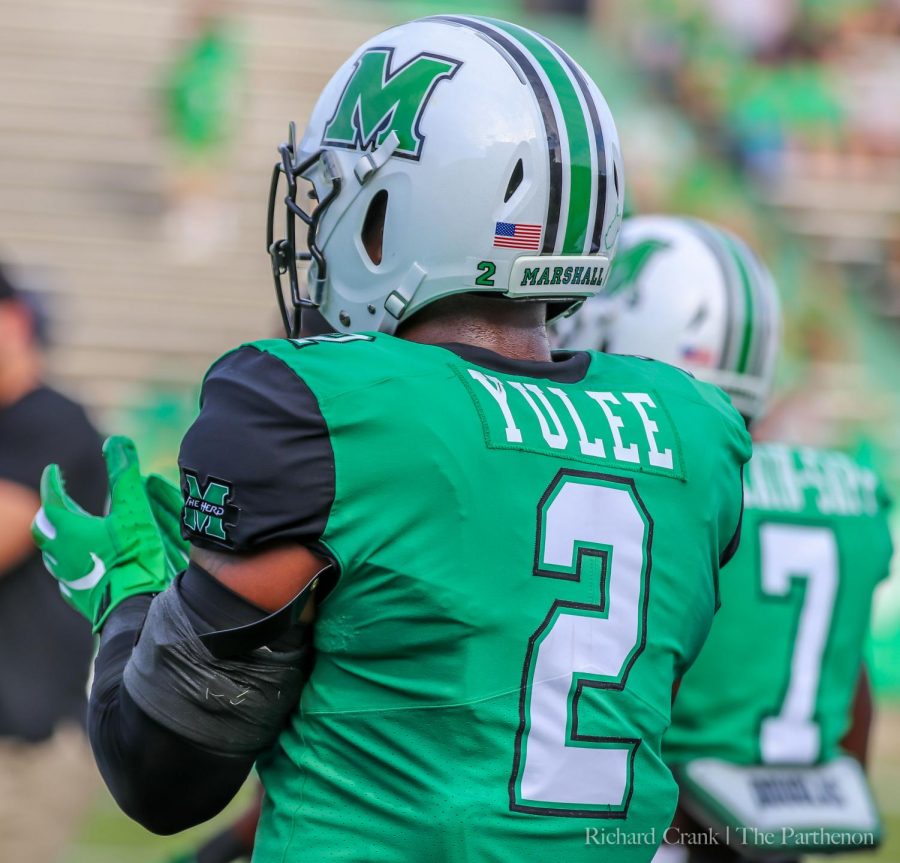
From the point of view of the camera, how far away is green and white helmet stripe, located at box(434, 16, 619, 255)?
196cm

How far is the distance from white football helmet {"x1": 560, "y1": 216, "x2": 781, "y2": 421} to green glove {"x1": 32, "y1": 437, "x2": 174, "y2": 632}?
63.5 inches

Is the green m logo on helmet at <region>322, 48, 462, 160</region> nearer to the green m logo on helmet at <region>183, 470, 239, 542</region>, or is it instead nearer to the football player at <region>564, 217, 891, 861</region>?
the green m logo on helmet at <region>183, 470, 239, 542</region>

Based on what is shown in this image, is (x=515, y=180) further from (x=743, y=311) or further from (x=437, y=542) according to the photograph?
(x=743, y=311)

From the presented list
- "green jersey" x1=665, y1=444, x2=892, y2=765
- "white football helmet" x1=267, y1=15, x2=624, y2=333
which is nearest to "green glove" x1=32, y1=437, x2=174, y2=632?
"white football helmet" x1=267, y1=15, x2=624, y2=333

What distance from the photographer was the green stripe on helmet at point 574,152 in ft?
6.47

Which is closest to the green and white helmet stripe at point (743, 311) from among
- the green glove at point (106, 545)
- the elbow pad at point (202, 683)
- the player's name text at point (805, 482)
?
the player's name text at point (805, 482)

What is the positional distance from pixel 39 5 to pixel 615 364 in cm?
1226

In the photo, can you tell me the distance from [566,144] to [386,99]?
0.25 metres

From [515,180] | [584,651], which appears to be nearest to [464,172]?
[515,180]

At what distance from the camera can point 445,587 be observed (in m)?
1.71

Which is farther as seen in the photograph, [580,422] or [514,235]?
[514,235]

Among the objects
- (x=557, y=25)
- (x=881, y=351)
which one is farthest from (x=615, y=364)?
(x=557, y=25)

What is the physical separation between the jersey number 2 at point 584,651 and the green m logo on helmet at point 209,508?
376 millimetres

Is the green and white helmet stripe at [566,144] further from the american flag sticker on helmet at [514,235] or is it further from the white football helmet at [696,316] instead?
the white football helmet at [696,316]
